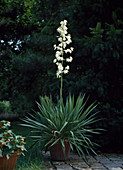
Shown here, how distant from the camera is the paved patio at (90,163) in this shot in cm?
381

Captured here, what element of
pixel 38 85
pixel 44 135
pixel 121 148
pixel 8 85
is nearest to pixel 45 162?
pixel 44 135

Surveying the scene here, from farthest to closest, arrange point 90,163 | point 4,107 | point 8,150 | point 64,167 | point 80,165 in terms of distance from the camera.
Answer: point 4,107 < point 90,163 < point 80,165 < point 64,167 < point 8,150

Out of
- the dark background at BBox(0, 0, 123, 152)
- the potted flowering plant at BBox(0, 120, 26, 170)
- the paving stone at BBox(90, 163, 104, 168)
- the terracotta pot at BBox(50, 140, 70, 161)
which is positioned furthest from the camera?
the dark background at BBox(0, 0, 123, 152)

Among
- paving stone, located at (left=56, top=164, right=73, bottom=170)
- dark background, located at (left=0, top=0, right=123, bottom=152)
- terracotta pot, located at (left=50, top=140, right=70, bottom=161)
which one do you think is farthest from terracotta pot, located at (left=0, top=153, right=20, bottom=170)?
dark background, located at (left=0, top=0, right=123, bottom=152)

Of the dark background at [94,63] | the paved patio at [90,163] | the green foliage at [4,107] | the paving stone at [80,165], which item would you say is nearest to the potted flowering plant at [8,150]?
the paved patio at [90,163]

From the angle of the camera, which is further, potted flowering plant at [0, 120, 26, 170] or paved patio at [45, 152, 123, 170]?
paved patio at [45, 152, 123, 170]

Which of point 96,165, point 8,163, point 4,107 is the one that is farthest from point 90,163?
point 4,107

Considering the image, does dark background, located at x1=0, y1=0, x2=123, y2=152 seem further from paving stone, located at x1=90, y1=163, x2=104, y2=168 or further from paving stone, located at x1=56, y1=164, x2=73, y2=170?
paving stone, located at x1=56, y1=164, x2=73, y2=170

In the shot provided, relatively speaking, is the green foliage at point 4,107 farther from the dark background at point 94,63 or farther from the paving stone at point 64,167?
the paving stone at point 64,167

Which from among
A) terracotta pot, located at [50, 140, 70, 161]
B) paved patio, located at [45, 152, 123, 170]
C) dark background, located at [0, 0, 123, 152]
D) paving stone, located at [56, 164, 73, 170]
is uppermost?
dark background, located at [0, 0, 123, 152]

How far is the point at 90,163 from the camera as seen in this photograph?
13.5 ft

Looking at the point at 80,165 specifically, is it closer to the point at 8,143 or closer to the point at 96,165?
the point at 96,165

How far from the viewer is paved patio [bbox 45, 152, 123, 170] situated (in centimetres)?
381

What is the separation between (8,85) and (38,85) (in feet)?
6.82
